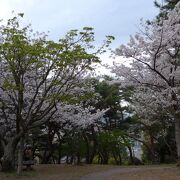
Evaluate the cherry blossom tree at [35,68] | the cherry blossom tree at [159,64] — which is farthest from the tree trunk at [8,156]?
the cherry blossom tree at [159,64]

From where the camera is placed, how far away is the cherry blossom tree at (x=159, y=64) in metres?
18.7

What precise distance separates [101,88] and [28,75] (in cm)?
1675

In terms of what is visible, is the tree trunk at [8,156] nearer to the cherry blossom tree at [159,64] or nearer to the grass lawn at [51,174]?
the grass lawn at [51,174]

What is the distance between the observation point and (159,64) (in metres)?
19.3

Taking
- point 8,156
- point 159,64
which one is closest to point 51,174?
point 8,156

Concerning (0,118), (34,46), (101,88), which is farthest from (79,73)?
(101,88)

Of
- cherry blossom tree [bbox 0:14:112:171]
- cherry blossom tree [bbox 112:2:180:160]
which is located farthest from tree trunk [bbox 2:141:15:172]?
cherry blossom tree [bbox 112:2:180:160]

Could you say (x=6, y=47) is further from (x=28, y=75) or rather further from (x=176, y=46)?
(x=176, y=46)

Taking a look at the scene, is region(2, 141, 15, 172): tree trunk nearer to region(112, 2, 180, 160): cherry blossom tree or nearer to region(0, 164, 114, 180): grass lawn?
region(0, 164, 114, 180): grass lawn

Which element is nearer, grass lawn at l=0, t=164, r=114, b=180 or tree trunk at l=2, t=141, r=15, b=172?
grass lawn at l=0, t=164, r=114, b=180

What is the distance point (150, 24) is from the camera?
20047 mm

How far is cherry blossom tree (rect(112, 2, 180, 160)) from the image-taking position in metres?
18.7

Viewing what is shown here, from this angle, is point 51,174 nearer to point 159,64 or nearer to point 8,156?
point 8,156

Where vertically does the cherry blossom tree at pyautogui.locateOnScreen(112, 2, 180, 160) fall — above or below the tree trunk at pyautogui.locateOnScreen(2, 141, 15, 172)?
above
